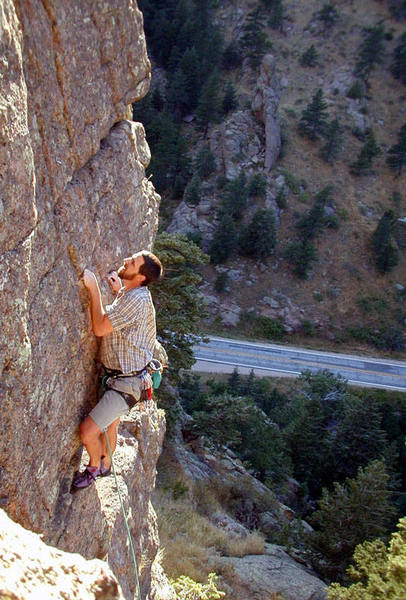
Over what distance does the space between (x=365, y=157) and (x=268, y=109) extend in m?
11.2

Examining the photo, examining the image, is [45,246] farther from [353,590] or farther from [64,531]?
[353,590]

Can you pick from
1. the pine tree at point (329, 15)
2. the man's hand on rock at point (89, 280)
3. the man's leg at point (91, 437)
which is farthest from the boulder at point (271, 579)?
the pine tree at point (329, 15)

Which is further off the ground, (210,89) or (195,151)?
(210,89)

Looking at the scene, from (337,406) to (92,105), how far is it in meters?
26.4

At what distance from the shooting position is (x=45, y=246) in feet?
13.6

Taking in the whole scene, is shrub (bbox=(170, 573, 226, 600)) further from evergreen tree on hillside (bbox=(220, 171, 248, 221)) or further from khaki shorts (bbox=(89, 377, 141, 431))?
evergreen tree on hillside (bbox=(220, 171, 248, 221))

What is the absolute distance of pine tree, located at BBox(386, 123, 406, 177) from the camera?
4841cm

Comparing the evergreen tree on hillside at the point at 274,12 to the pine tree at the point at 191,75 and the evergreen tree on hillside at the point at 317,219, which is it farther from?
the evergreen tree on hillside at the point at 317,219

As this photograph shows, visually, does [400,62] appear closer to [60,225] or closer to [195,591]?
[195,591]

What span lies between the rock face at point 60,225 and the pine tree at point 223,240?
108ft

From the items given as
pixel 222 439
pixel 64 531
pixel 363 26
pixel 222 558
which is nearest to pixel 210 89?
pixel 363 26

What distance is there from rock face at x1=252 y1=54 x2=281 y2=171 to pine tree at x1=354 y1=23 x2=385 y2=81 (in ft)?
53.0

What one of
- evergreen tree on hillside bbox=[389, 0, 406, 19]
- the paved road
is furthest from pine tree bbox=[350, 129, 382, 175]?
evergreen tree on hillside bbox=[389, 0, 406, 19]

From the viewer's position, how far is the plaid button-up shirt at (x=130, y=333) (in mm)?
4934
